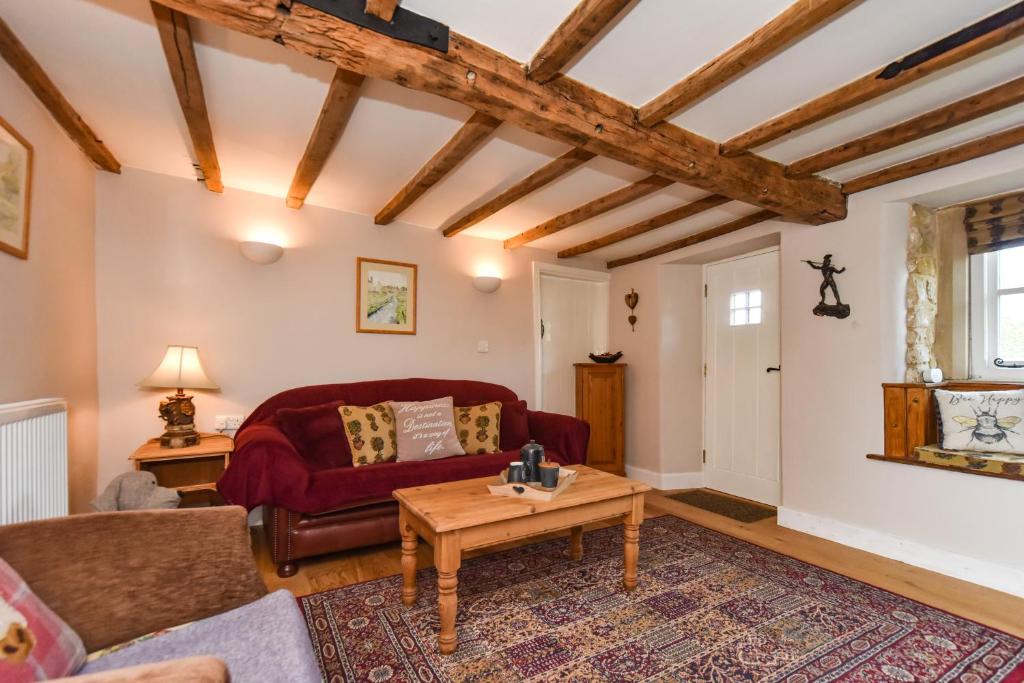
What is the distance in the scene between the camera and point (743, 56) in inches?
63.9

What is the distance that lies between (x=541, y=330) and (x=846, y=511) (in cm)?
267

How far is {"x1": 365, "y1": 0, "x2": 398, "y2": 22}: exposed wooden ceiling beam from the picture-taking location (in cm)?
142

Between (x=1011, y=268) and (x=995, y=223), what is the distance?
11.6 inches

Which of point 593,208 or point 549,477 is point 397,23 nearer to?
point 549,477

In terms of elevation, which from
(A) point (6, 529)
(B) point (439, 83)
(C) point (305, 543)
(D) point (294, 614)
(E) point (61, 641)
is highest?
(B) point (439, 83)

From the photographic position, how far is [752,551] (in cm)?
267

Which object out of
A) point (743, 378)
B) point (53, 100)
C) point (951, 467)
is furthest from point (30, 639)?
point (743, 378)

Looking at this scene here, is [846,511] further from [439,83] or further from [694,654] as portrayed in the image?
[439,83]

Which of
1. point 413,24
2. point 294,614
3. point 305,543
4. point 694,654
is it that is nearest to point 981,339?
point 694,654

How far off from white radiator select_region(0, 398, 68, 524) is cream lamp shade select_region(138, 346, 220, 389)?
0.56m

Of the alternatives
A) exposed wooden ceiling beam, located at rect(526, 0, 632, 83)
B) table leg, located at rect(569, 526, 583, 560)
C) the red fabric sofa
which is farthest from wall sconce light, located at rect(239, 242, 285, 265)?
table leg, located at rect(569, 526, 583, 560)

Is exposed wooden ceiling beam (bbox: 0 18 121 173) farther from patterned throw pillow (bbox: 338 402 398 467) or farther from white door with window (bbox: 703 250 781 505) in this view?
white door with window (bbox: 703 250 781 505)

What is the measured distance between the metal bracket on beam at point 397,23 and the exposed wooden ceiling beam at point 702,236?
2558mm

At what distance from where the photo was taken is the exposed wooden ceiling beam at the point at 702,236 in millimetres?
3295
